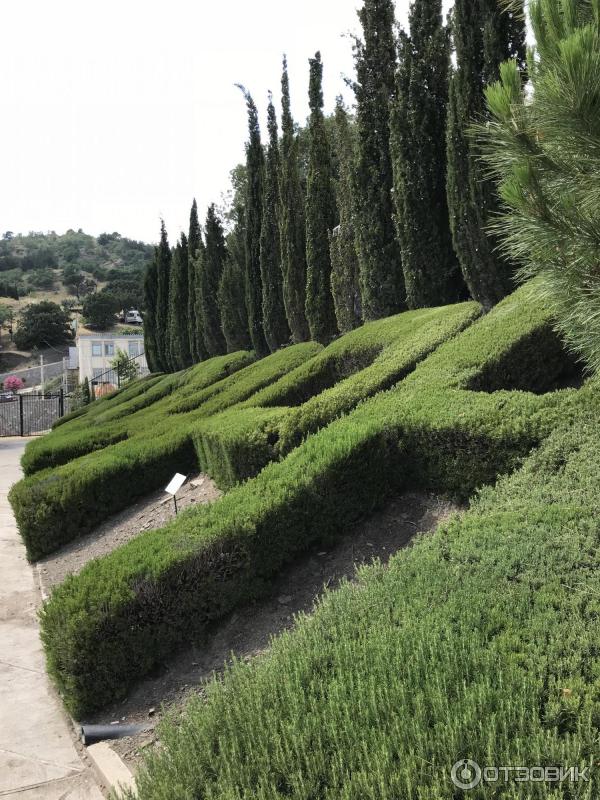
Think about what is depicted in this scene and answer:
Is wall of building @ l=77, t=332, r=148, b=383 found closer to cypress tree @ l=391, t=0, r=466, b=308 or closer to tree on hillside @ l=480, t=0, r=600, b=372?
cypress tree @ l=391, t=0, r=466, b=308

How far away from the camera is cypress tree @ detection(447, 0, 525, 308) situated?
30.5ft

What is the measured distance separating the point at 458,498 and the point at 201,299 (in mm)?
22858

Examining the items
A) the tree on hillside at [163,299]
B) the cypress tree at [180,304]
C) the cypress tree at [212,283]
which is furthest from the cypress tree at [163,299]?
the cypress tree at [212,283]

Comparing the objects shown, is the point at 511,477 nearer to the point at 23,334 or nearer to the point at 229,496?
the point at 229,496

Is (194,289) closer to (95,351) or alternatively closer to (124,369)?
(124,369)

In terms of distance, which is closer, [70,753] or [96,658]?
[70,753]

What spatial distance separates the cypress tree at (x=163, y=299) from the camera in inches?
1373

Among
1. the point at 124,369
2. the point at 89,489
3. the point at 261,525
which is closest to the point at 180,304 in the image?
the point at 124,369

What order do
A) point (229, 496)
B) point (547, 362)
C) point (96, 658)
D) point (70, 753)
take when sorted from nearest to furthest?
point (70, 753) → point (96, 658) → point (229, 496) → point (547, 362)

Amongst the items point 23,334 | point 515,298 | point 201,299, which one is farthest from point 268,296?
point 23,334

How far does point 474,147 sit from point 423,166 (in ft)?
5.32

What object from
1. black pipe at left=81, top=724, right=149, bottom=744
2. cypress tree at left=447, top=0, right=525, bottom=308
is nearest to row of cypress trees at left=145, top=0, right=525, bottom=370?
cypress tree at left=447, top=0, right=525, bottom=308

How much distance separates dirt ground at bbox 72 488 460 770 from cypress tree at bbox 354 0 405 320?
7.44m

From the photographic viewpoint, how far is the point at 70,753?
4.06 meters
